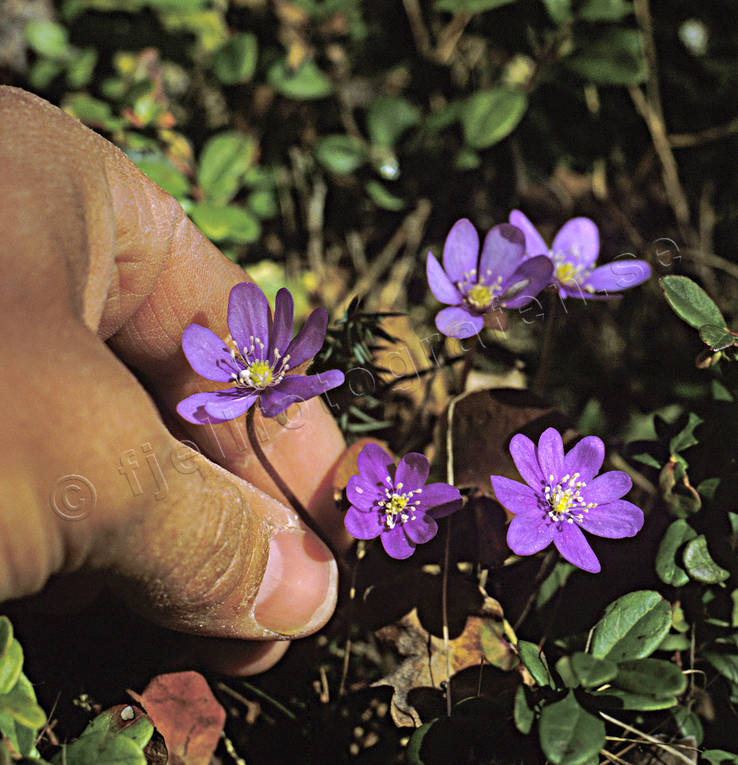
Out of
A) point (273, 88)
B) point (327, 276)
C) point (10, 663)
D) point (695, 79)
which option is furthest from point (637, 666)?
point (695, 79)

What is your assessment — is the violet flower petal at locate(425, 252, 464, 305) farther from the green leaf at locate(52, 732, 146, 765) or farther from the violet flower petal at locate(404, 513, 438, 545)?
the green leaf at locate(52, 732, 146, 765)

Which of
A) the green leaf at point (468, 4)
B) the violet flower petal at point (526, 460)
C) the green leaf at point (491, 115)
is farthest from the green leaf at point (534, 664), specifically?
the green leaf at point (468, 4)

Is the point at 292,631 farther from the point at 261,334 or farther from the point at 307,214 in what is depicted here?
the point at 307,214

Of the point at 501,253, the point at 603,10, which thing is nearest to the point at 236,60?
the point at 603,10

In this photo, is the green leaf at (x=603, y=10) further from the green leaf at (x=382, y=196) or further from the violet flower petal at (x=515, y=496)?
the violet flower petal at (x=515, y=496)

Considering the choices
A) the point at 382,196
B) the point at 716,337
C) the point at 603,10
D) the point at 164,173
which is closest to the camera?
the point at 716,337

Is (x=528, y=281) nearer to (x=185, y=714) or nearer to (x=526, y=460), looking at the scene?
(x=526, y=460)
